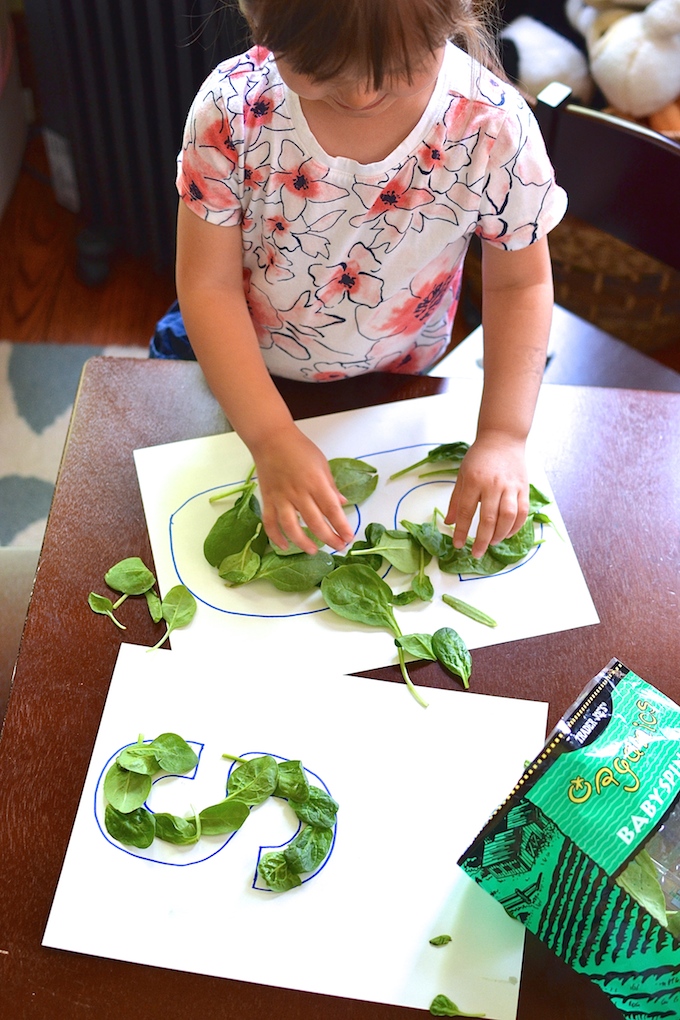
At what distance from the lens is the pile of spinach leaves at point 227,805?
566 mm

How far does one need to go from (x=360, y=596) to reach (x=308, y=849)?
0.18 meters

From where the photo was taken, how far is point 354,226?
0.76 m

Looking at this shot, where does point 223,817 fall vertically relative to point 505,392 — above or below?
below

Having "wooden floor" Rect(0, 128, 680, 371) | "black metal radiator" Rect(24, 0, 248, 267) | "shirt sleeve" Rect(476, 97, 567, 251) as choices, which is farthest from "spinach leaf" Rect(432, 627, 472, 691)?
"wooden floor" Rect(0, 128, 680, 371)

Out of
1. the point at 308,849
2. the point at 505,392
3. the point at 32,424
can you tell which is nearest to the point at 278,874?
the point at 308,849

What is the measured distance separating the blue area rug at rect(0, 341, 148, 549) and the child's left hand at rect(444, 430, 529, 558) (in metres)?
0.84

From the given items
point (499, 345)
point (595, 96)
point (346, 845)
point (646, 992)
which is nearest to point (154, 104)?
point (595, 96)

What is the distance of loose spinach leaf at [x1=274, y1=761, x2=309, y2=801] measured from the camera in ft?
1.92

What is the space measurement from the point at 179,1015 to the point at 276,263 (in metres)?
0.56

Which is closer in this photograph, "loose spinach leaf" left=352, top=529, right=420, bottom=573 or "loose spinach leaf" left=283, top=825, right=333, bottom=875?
"loose spinach leaf" left=283, top=825, right=333, bottom=875

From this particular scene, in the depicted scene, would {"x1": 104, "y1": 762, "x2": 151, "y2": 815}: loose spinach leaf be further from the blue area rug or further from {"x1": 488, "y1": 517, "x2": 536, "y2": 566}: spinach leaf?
the blue area rug

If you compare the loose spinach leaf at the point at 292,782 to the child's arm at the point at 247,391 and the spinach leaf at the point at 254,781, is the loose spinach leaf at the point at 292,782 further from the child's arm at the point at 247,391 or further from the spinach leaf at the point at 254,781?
the child's arm at the point at 247,391

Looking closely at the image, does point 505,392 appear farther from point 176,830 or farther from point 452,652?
point 176,830

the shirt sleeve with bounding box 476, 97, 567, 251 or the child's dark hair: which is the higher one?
the child's dark hair
